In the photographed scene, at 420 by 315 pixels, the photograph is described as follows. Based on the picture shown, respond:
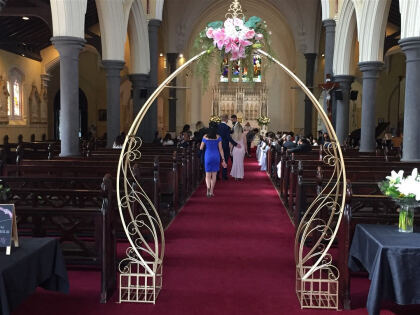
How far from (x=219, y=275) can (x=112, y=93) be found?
33.6 feet

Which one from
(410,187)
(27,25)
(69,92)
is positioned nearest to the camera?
(410,187)

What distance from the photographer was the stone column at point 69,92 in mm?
10648

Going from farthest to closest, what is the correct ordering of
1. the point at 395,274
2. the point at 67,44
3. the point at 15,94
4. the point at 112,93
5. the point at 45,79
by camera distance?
the point at 45,79
the point at 15,94
the point at 112,93
the point at 67,44
the point at 395,274

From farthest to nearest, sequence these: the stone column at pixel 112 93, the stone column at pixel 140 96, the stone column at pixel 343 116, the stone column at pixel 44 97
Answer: the stone column at pixel 44 97 < the stone column at pixel 140 96 < the stone column at pixel 343 116 < the stone column at pixel 112 93

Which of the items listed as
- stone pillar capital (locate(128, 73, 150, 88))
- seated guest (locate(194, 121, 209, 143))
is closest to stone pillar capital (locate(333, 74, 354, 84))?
seated guest (locate(194, 121, 209, 143))

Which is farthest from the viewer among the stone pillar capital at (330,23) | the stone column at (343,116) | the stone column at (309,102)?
the stone column at (309,102)

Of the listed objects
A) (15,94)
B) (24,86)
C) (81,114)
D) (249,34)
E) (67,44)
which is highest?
(67,44)

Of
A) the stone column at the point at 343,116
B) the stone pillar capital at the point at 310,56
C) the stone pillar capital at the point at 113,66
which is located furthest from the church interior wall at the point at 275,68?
the stone pillar capital at the point at 113,66

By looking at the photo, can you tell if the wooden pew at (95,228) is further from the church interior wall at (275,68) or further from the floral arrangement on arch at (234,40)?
the church interior wall at (275,68)

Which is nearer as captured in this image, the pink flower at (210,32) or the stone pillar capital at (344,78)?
the pink flower at (210,32)

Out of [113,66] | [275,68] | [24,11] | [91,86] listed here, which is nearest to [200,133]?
[113,66]

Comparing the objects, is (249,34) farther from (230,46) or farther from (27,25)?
(27,25)

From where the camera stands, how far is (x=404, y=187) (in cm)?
392

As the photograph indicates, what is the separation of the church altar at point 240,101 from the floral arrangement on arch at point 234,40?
2705 centimetres
